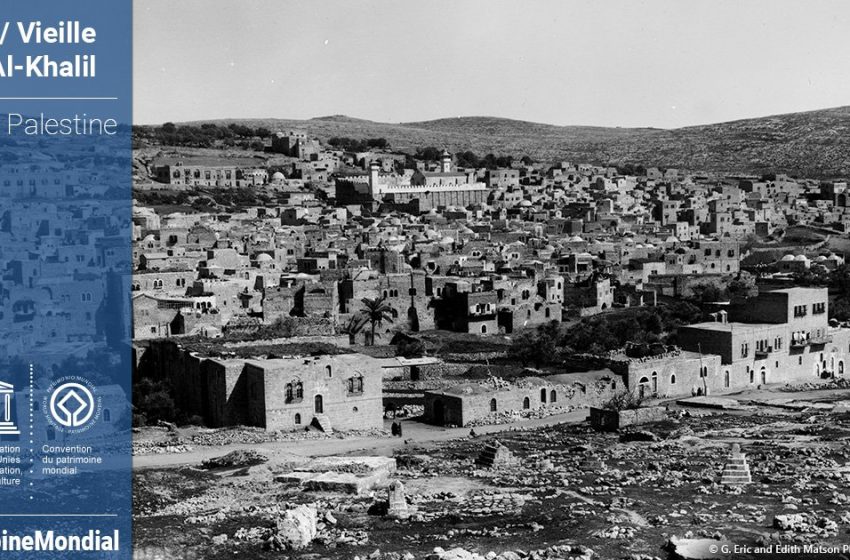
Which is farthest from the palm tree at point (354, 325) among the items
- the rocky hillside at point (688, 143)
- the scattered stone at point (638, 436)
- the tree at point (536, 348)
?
the rocky hillside at point (688, 143)

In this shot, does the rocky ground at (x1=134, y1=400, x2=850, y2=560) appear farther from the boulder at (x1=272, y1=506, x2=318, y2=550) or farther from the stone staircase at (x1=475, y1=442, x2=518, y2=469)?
the stone staircase at (x1=475, y1=442, x2=518, y2=469)

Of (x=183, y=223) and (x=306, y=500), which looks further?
(x=183, y=223)

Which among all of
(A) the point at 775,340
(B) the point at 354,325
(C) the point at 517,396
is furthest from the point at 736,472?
(B) the point at 354,325

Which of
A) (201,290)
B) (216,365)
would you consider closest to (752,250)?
(201,290)

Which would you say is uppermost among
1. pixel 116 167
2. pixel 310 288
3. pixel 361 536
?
pixel 116 167

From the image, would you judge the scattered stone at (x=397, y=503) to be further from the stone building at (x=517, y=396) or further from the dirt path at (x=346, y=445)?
the stone building at (x=517, y=396)

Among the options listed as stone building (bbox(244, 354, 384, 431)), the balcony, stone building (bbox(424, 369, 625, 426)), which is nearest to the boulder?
stone building (bbox(244, 354, 384, 431))

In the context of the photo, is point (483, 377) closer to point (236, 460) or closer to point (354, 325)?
point (354, 325)

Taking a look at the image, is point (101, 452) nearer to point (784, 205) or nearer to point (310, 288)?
point (310, 288)
